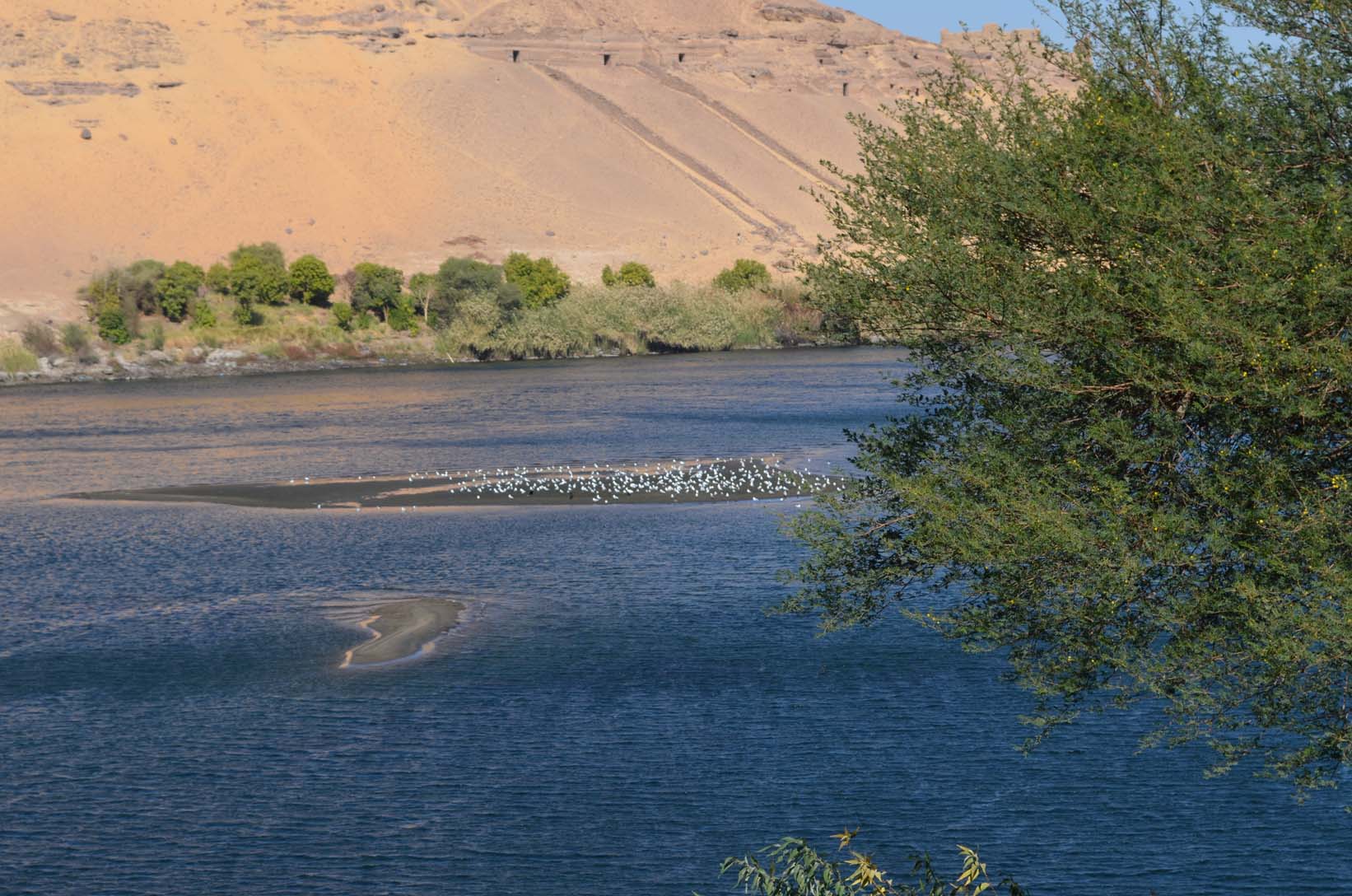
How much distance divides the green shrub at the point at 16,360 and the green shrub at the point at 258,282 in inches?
655

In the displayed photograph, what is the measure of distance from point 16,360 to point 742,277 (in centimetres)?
5331

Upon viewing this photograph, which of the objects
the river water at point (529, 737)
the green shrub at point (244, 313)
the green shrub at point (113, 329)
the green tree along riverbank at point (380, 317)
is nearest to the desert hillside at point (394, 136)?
the green tree along riverbank at point (380, 317)

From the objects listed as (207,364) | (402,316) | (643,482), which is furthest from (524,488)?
(402,316)

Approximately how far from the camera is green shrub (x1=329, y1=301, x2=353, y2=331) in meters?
102

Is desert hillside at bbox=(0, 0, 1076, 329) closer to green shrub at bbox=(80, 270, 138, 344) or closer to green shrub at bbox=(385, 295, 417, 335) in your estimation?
green shrub at bbox=(80, 270, 138, 344)

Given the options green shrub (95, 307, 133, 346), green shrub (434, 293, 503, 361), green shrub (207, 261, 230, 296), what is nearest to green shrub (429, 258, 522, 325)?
green shrub (434, 293, 503, 361)

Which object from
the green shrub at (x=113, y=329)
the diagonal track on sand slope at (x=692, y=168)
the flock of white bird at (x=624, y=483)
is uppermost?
the diagonal track on sand slope at (x=692, y=168)

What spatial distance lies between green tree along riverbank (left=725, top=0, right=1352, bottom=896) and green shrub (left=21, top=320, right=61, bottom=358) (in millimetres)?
86191

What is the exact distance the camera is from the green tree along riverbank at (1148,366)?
10164mm

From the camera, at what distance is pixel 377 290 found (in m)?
103

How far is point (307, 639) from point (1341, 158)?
1737 centimetres

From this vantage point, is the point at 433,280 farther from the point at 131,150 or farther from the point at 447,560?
the point at 447,560

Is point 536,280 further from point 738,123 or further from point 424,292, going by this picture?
point 738,123

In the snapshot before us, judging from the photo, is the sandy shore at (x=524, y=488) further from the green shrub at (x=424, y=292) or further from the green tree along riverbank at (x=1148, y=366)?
the green shrub at (x=424, y=292)
